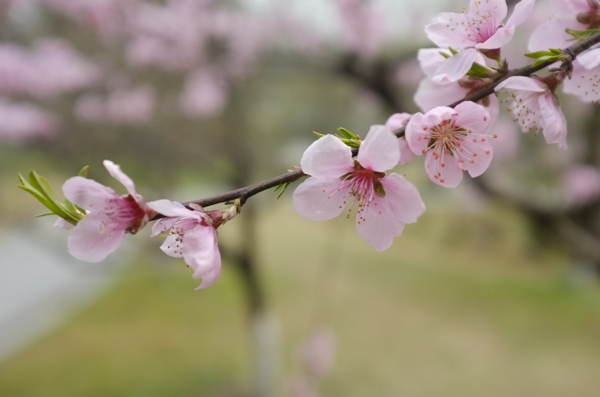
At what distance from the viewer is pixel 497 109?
452mm

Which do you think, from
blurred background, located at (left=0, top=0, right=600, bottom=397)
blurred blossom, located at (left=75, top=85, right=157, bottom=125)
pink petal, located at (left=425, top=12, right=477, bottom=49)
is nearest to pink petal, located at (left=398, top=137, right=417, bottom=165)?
pink petal, located at (left=425, top=12, right=477, bottom=49)

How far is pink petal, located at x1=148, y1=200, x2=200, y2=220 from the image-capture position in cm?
34

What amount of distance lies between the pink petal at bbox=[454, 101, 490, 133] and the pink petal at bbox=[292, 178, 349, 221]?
0.12 m

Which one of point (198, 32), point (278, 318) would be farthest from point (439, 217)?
point (198, 32)

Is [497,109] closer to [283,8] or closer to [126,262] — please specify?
[283,8]

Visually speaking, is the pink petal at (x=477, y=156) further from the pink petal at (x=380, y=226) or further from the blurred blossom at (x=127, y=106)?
the blurred blossom at (x=127, y=106)

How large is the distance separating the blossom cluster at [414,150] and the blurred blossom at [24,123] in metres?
1.98

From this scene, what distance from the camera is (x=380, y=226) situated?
43 centimetres

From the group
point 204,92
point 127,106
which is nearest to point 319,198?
point 204,92

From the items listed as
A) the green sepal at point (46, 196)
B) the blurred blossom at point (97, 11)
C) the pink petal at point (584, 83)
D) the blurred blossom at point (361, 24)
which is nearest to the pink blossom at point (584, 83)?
the pink petal at point (584, 83)

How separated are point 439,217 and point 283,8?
14.1 feet

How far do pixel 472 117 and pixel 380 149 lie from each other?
0.10 metres

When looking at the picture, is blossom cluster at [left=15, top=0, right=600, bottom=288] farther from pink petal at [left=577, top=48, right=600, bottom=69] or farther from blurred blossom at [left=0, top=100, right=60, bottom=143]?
blurred blossom at [left=0, top=100, right=60, bottom=143]

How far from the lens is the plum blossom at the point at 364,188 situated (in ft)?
1.18
